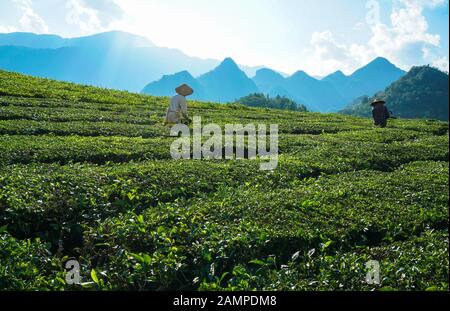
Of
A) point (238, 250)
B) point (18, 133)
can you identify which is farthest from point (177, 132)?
point (238, 250)

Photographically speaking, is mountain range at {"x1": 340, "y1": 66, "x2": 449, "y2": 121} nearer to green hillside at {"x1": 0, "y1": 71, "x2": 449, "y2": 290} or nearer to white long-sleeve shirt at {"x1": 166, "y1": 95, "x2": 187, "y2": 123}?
white long-sleeve shirt at {"x1": 166, "y1": 95, "x2": 187, "y2": 123}

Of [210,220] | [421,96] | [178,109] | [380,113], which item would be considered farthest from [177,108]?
[421,96]

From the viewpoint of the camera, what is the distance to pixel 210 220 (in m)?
8.76

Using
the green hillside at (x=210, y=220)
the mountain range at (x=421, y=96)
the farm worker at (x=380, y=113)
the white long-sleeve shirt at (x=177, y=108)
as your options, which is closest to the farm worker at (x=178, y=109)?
the white long-sleeve shirt at (x=177, y=108)

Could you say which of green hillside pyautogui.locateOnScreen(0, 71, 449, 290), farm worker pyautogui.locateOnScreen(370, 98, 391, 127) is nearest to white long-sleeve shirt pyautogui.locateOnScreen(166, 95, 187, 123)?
green hillside pyautogui.locateOnScreen(0, 71, 449, 290)

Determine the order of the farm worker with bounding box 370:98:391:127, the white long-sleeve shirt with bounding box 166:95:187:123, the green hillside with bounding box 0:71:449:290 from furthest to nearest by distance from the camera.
Answer: 1. the farm worker with bounding box 370:98:391:127
2. the white long-sleeve shirt with bounding box 166:95:187:123
3. the green hillside with bounding box 0:71:449:290

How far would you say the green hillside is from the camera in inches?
266

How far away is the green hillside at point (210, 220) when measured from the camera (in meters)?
6.75

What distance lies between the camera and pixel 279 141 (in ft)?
64.7

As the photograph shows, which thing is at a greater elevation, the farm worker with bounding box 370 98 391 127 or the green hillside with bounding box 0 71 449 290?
the farm worker with bounding box 370 98 391 127

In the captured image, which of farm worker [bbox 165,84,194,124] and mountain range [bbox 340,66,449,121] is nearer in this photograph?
farm worker [bbox 165,84,194,124]

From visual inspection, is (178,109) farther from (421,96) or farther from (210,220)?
(421,96)

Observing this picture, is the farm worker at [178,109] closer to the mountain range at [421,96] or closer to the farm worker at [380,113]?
the farm worker at [380,113]
